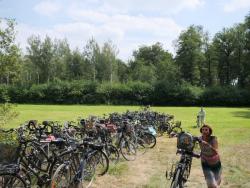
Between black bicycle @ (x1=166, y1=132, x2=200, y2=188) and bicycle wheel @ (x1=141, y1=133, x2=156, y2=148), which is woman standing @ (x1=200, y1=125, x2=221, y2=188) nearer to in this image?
black bicycle @ (x1=166, y1=132, x2=200, y2=188)

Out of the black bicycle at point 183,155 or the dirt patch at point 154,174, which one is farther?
the dirt patch at point 154,174

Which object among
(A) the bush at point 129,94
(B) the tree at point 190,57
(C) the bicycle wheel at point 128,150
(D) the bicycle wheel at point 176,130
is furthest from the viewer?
(B) the tree at point 190,57

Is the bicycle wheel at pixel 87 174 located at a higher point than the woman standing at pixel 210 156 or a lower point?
lower

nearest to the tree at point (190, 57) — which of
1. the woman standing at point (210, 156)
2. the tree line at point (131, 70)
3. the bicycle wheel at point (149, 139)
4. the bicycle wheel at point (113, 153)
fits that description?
the tree line at point (131, 70)

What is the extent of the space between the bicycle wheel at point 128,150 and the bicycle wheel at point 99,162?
8.18 ft

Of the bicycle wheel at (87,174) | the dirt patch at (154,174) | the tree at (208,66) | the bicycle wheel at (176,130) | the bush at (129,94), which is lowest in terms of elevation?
the dirt patch at (154,174)

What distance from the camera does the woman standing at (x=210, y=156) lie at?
7527 millimetres

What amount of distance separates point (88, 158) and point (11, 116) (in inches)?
126

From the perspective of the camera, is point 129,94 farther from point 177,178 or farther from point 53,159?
point 177,178

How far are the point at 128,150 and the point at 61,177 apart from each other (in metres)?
4.78

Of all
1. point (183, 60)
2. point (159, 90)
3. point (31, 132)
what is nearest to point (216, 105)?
point (159, 90)

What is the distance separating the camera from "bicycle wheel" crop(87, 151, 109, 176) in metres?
8.68

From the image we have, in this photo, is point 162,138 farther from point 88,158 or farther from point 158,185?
point 88,158

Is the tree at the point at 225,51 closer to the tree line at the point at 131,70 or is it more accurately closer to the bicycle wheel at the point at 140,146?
the tree line at the point at 131,70
